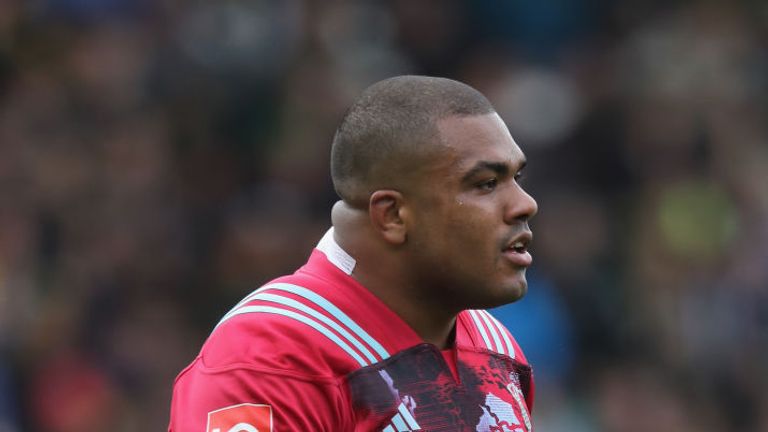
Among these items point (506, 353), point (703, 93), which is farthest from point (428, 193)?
point (703, 93)

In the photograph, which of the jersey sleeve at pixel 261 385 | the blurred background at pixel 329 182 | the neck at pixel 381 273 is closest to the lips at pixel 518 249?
the neck at pixel 381 273

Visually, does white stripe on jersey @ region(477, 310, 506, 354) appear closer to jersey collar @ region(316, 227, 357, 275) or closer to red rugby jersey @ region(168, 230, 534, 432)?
red rugby jersey @ region(168, 230, 534, 432)

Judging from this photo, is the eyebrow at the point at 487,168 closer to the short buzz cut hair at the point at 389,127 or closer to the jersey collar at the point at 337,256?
the short buzz cut hair at the point at 389,127

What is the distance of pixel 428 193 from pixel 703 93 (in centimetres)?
670

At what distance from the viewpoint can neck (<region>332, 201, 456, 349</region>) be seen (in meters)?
3.57

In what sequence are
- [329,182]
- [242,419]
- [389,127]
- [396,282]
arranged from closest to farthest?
1. [242,419]
2. [389,127]
3. [396,282]
4. [329,182]

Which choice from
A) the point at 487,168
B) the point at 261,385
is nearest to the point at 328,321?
the point at 261,385

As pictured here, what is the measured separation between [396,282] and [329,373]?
340 millimetres

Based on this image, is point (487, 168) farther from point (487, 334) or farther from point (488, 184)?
point (487, 334)

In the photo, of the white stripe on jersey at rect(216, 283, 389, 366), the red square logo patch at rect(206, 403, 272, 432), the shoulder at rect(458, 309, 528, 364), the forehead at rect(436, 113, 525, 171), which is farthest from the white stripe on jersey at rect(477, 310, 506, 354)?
the red square logo patch at rect(206, 403, 272, 432)

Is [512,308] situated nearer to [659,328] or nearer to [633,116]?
[659,328]

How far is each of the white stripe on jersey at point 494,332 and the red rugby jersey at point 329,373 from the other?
0.16 meters

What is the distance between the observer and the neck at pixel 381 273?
357 centimetres

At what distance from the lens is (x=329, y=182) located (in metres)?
8.99
